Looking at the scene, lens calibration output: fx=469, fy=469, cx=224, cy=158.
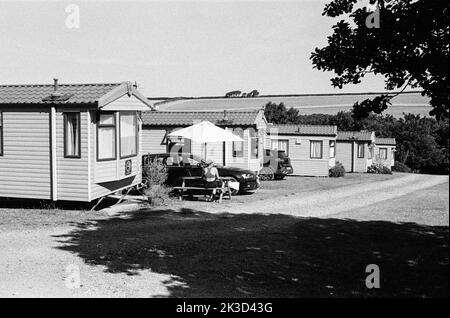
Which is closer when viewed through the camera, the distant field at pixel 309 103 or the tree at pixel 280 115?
the tree at pixel 280 115

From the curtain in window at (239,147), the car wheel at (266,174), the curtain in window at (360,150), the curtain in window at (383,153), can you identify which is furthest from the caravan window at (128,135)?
the curtain in window at (383,153)

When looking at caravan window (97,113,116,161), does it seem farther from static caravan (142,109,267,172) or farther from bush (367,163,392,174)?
bush (367,163,392,174)

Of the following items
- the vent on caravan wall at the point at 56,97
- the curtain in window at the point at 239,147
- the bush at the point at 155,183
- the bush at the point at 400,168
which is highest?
the vent on caravan wall at the point at 56,97

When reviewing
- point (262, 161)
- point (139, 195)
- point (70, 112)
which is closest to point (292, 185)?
point (262, 161)

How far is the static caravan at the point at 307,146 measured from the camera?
28.4 meters

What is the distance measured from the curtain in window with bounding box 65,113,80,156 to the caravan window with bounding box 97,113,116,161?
588mm

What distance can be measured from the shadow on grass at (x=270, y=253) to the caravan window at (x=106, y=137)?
2.04m

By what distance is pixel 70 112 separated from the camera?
12805 millimetres

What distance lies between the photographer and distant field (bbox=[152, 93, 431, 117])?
211 ft

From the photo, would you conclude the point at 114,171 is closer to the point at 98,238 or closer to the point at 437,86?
the point at 98,238

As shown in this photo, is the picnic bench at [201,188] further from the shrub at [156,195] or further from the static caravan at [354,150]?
the static caravan at [354,150]

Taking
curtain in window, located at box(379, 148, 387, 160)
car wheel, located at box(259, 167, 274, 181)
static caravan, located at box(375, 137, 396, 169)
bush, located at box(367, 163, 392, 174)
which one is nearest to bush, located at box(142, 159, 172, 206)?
car wheel, located at box(259, 167, 274, 181)

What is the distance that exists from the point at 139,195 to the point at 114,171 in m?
3.44

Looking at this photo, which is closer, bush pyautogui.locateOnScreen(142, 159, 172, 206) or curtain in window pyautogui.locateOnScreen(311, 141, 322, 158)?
bush pyautogui.locateOnScreen(142, 159, 172, 206)
